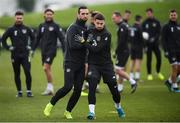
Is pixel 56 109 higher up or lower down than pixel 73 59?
lower down

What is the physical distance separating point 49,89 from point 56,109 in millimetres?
3970

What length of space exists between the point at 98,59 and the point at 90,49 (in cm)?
31

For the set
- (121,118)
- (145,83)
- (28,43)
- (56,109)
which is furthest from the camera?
(145,83)

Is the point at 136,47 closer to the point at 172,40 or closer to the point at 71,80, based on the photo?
the point at 172,40

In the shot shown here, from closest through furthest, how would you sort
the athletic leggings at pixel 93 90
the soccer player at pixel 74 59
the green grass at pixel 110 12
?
the athletic leggings at pixel 93 90
the soccer player at pixel 74 59
the green grass at pixel 110 12

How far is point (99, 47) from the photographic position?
16.1 meters

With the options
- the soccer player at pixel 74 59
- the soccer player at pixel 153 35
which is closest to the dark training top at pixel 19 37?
the soccer player at pixel 74 59

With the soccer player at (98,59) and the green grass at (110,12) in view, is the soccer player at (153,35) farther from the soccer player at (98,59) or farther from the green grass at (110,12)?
the green grass at (110,12)

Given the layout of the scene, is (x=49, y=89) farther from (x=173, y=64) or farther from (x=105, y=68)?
(x=105, y=68)

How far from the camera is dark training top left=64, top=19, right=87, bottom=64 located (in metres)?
16.1

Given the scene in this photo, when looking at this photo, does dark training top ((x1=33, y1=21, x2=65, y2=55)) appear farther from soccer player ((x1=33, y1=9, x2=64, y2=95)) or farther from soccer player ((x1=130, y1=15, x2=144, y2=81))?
soccer player ((x1=130, y1=15, x2=144, y2=81))

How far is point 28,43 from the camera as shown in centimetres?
2183

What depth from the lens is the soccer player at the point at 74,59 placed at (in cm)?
1614

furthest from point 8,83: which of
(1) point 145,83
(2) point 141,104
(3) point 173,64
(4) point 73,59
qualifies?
(4) point 73,59
